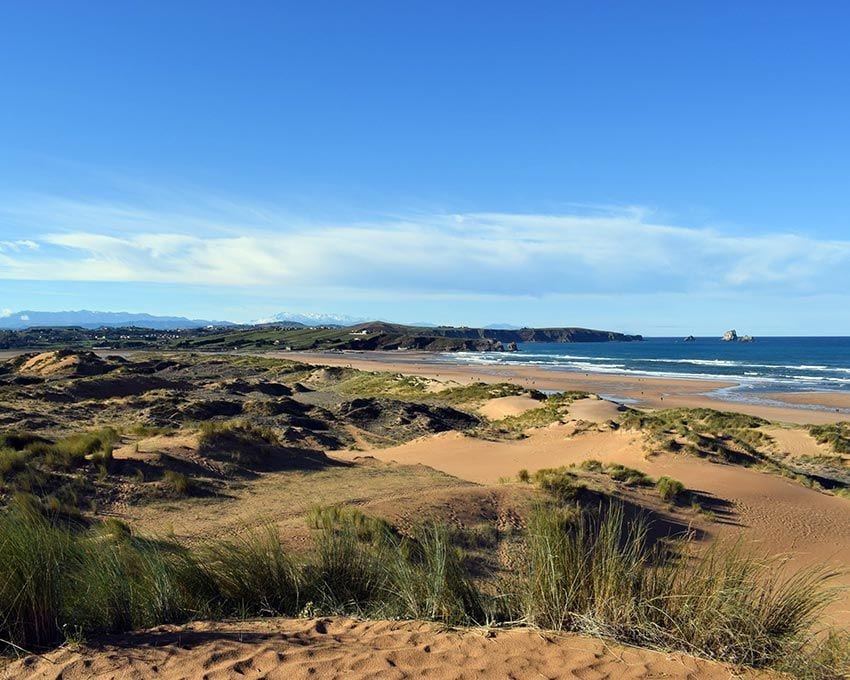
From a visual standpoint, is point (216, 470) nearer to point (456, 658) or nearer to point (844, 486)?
point (456, 658)

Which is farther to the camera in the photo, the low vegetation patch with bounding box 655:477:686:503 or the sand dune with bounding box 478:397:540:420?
the sand dune with bounding box 478:397:540:420

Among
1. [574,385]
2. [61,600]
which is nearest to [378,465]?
[61,600]

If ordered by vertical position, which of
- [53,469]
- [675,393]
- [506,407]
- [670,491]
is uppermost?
[53,469]

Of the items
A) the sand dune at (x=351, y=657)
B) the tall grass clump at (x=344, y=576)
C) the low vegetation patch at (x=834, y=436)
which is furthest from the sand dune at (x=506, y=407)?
the sand dune at (x=351, y=657)

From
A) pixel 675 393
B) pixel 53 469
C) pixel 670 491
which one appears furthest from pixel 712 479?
pixel 675 393

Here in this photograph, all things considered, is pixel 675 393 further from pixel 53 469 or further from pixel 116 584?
pixel 116 584

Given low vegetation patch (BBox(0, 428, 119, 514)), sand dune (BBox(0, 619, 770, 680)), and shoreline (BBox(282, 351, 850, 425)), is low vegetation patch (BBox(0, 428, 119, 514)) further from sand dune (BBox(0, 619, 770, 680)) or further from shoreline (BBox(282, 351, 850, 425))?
shoreline (BBox(282, 351, 850, 425))

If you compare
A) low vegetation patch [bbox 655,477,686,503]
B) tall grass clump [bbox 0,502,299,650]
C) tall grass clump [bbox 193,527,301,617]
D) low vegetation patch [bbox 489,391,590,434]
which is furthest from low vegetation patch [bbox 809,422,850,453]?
tall grass clump [bbox 0,502,299,650]

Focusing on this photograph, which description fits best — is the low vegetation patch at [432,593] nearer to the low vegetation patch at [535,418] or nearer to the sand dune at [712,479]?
the sand dune at [712,479]

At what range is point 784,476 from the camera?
18.6m

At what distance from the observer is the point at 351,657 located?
4.39m

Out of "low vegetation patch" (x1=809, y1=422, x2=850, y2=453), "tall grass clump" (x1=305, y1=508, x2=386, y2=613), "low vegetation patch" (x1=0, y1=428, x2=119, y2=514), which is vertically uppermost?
"tall grass clump" (x1=305, y1=508, x2=386, y2=613)

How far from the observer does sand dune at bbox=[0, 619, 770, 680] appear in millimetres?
4121

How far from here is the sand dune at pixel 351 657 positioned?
4121 mm
